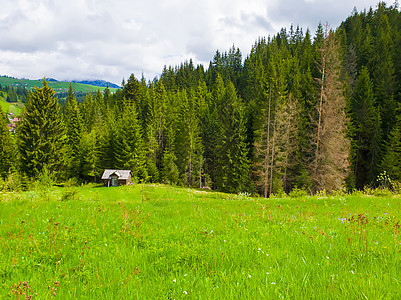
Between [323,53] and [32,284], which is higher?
[323,53]

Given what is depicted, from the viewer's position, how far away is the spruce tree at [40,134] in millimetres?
37031

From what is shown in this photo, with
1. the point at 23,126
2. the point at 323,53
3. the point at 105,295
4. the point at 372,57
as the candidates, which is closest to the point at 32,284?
the point at 105,295

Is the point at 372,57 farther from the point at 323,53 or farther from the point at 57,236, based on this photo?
the point at 57,236

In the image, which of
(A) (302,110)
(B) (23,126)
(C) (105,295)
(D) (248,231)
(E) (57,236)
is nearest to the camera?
(C) (105,295)

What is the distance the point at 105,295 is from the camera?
2.55 meters

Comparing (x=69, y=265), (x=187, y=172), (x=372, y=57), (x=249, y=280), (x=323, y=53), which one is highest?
(x=372, y=57)

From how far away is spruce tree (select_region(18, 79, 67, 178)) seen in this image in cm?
3703

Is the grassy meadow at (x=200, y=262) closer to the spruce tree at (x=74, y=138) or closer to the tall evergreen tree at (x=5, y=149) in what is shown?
the tall evergreen tree at (x=5, y=149)

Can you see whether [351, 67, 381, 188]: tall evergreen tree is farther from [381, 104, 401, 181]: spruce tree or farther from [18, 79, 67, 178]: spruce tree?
[18, 79, 67, 178]: spruce tree

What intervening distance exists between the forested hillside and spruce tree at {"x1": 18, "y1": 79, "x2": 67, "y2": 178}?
0.57 ft

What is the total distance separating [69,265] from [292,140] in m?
39.5

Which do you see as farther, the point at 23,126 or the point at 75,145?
the point at 75,145

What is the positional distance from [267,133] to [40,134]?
1575 inches

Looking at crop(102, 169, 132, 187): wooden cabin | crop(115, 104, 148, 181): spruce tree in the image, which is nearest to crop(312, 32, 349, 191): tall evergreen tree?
crop(102, 169, 132, 187): wooden cabin
